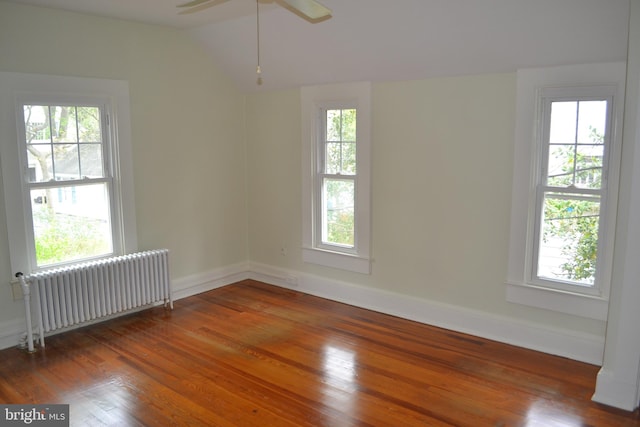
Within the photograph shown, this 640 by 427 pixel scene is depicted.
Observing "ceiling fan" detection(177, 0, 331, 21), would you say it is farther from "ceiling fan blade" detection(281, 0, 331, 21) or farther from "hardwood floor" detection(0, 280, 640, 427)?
"hardwood floor" detection(0, 280, 640, 427)

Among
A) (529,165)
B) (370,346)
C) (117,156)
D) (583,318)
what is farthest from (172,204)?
(583,318)

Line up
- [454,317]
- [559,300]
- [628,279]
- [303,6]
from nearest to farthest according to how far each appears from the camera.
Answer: [303,6], [628,279], [559,300], [454,317]

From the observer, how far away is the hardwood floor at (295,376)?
10.4 feet

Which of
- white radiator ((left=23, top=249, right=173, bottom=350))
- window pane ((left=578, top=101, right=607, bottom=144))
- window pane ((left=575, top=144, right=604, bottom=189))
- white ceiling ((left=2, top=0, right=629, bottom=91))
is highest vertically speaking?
white ceiling ((left=2, top=0, right=629, bottom=91))

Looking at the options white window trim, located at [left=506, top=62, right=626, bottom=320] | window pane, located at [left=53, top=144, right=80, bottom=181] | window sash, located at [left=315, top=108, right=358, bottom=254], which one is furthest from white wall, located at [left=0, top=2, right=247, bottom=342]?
white window trim, located at [left=506, top=62, right=626, bottom=320]

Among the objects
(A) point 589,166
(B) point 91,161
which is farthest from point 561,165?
(B) point 91,161

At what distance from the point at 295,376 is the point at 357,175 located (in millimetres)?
2095

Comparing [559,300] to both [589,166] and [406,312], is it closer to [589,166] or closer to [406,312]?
[589,166]

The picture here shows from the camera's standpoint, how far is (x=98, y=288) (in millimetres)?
4508

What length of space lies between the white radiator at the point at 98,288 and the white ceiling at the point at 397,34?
2178 millimetres

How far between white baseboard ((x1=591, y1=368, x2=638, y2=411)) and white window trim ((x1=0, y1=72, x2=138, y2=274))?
4.05m

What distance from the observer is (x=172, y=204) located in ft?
17.3

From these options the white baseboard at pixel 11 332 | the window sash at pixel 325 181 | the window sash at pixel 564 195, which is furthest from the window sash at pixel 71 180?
the window sash at pixel 564 195

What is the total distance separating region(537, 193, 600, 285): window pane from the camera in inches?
150
